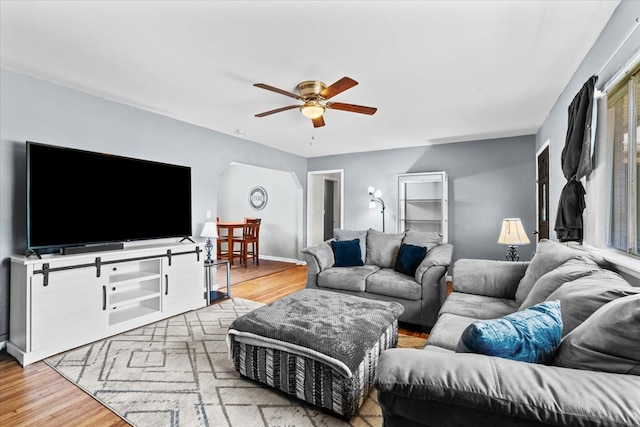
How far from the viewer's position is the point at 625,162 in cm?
180

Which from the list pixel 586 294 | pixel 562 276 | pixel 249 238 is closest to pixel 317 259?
pixel 562 276

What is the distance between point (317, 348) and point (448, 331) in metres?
0.78

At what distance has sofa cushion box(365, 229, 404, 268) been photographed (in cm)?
381

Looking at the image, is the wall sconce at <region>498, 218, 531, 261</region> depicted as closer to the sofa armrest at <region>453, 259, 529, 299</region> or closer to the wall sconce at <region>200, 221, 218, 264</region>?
the sofa armrest at <region>453, 259, 529, 299</region>

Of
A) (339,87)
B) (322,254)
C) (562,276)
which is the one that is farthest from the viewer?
(322,254)

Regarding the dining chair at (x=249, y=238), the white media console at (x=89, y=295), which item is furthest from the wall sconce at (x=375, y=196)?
the white media console at (x=89, y=295)

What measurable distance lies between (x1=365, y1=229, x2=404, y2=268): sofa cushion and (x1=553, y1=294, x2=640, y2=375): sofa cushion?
9.15ft

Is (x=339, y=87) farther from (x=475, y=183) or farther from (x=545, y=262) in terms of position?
(x=475, y=183)

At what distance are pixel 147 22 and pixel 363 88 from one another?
1.84m

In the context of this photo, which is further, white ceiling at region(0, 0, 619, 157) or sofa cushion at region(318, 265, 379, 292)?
sofa cushion at region(318, 265, 379, 292)

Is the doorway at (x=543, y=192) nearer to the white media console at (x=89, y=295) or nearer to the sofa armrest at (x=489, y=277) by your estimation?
the sofa armrest at (x=489, y=277)

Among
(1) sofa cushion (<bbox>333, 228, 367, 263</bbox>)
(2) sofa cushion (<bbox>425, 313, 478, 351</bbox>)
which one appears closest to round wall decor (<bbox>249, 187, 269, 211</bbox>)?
(1) sofa cushion (<bbox>333, 228, 367, 263</bbox>)

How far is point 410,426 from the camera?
935mm

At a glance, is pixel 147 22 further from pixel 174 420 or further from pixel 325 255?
pixel 325 255
